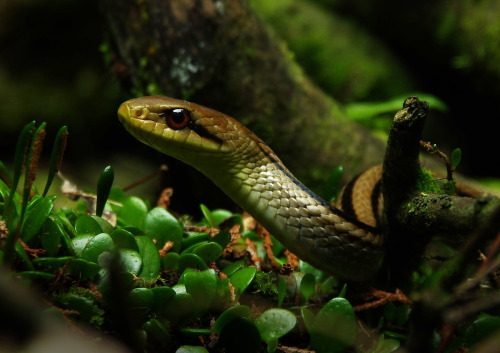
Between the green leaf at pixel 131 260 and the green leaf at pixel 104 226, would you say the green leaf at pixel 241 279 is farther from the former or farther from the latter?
the green leaf at pixel 104 226

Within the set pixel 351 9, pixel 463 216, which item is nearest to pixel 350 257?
pixel 463 216

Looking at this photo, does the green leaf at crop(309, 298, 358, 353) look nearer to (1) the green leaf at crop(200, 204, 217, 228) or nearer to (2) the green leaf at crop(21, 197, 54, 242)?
(1) the green leaf at crop(200, 204, 217, 228)

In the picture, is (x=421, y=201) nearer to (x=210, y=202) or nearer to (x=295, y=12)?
(x=210, y=202)

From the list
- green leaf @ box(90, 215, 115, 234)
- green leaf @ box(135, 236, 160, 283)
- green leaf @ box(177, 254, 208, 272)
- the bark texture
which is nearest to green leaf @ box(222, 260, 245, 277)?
green leaf @ box(177, 254, 208, 272)

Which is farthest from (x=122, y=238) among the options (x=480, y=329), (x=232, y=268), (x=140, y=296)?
(x=480, y=329)

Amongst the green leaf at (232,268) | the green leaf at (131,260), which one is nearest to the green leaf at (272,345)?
the green leaf at (232,268)
